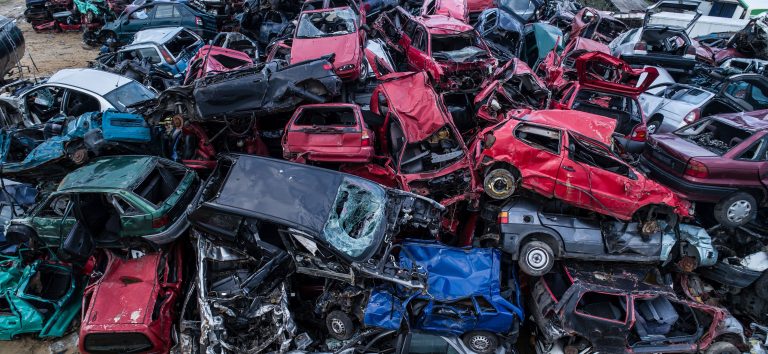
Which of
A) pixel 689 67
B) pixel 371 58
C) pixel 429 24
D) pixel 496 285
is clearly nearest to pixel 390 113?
pixel 371 58

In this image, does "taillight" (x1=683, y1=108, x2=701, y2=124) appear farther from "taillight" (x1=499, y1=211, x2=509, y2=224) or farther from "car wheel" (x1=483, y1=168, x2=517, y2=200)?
"taillight" (x1=499, y1=211, x2=509, y2=224)

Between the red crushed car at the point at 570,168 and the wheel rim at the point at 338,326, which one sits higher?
the red crushed car at the point at 570,168

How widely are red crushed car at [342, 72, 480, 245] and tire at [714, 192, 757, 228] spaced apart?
3834mm

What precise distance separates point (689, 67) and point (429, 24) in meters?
6.86

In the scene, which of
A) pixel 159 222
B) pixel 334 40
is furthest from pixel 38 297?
pixel 334 40

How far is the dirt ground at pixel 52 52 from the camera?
13852 millimetres

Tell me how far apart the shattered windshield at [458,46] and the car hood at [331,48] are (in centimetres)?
223

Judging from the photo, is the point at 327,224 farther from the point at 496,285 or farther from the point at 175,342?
the point at 175,342

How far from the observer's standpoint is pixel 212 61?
9242mm

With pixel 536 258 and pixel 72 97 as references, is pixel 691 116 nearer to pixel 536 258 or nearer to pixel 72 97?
pixel 536 258

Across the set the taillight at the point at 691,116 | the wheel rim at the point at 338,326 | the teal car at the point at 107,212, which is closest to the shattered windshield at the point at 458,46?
the taillight at the point at 691,116

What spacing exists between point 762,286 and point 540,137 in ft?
12.2

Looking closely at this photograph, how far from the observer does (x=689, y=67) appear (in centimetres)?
1116

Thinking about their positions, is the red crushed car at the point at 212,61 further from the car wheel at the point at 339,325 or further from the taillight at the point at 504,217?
the taillight at the point at 504,217
